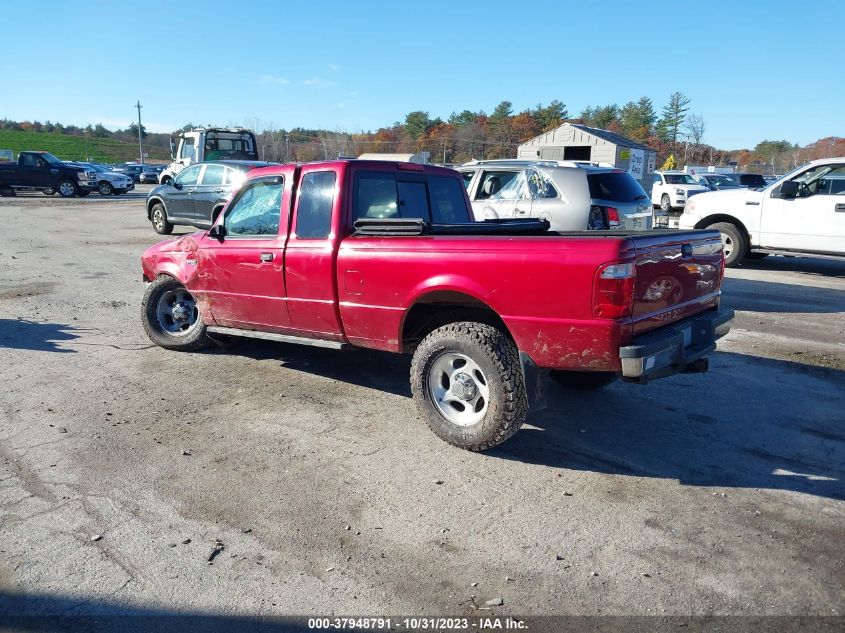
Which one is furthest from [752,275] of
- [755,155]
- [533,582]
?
[755,155]

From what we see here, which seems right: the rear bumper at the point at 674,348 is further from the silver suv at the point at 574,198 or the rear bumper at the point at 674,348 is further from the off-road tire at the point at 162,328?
the off-road tire at the point at 162,328

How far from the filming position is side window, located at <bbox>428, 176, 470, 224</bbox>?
18.9 ft

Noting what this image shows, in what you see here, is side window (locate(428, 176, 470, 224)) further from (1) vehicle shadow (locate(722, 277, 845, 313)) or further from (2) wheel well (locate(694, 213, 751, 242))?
(2) wheel well (locate(694, 213, 751, 242))

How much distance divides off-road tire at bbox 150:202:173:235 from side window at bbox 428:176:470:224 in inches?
482

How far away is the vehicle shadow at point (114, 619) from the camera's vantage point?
2.66 meters

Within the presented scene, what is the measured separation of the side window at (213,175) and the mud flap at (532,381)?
478 inches

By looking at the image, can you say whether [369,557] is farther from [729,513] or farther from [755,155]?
[755,155]

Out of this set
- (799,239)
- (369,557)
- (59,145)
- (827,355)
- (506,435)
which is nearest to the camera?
(369,557)

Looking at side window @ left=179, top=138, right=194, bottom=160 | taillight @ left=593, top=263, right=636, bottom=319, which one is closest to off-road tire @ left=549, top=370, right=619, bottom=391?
taillight @ left=593, top=263, right=636, bottom=319

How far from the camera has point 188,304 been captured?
664 cm

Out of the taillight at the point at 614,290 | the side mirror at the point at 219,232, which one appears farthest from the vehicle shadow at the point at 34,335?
the taillight at the point at 614,290

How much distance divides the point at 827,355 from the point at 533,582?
523cm

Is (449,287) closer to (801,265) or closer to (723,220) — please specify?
(723,220)

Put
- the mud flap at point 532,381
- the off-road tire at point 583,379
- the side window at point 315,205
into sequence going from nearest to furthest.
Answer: the mud flap at point 532,381
the side window at point 315,205
the off-road tire at point 583,379
